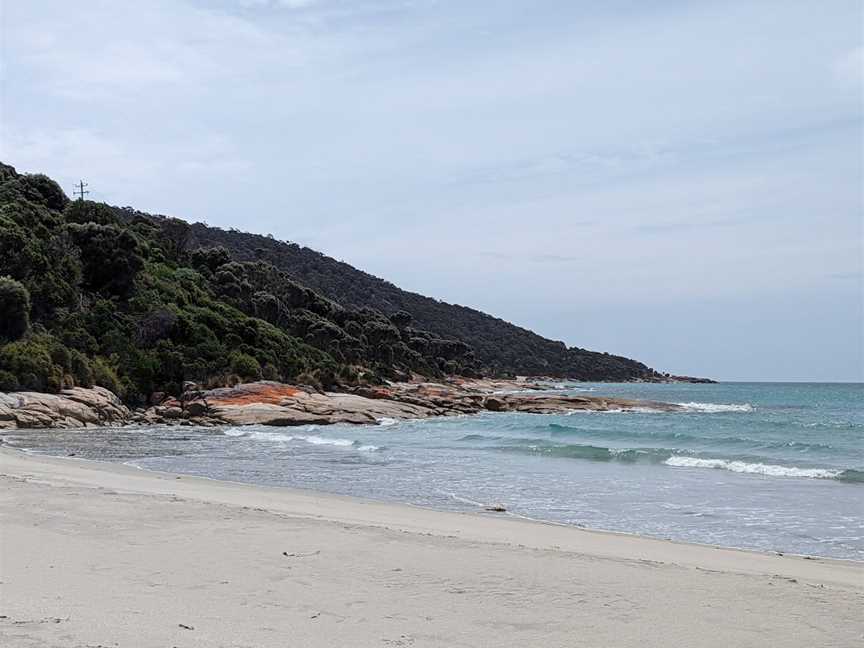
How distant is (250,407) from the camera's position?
135 feet

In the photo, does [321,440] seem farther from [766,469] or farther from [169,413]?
[766,469]

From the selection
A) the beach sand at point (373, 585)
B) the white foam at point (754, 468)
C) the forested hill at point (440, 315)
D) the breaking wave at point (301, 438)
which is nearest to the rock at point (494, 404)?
the breaking wave at point (301, 438)

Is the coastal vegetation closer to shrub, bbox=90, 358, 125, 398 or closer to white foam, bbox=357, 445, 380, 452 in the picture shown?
shrub, bbox=90, 358, 125, 398

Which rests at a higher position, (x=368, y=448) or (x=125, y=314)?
(x=125, y=314)

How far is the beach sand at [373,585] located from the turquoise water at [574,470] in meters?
3.09

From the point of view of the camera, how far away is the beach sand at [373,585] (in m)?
5.33

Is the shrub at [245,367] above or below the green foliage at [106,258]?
below

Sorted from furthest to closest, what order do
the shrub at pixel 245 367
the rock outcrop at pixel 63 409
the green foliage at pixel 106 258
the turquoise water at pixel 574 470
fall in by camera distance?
1. the green foliage at pixel 106 258
2. the shrub at pixel 245 367
3. the rock outcrop at pixel 63 409
4. the turquoise water at pixel 574 470

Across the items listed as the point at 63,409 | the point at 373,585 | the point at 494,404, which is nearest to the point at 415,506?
the point at 373,585

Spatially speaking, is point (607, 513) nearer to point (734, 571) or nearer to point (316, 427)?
point (734, 571)

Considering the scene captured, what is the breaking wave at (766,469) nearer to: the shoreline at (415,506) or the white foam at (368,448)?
the white foam at (368,448)

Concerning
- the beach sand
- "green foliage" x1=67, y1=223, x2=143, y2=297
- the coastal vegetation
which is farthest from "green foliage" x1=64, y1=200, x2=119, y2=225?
the beach sand

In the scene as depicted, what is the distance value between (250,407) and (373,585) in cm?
3539

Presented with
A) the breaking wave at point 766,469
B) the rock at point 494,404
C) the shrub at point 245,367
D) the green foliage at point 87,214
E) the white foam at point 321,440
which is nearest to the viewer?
the breaking wave at point 766,469
